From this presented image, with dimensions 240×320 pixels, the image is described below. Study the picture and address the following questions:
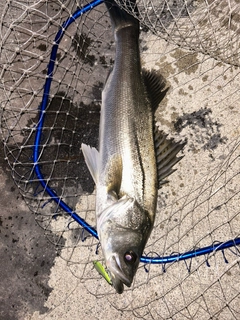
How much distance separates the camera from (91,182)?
329cm

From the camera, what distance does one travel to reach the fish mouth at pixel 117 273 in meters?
2.42

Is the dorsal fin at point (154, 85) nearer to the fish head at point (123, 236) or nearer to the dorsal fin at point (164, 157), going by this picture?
the dorsal fin at point (164, 157)

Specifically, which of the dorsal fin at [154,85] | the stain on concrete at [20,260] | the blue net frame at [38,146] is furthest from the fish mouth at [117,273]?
the dorsal fin at [154,85]

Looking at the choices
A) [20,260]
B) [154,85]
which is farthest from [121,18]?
[20,260]

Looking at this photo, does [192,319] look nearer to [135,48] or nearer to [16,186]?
[16,186]

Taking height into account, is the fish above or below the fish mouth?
above

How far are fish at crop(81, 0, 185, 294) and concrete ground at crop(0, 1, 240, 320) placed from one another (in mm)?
474

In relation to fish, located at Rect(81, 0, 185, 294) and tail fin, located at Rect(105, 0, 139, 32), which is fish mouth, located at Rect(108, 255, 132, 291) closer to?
fish, located at Rect(81, 0, 185, 294)

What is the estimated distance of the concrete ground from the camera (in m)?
3.07

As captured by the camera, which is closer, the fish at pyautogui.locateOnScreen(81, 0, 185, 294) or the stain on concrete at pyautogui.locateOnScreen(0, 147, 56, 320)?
the fish at pyautogui.locateOnScreen(81, 0, 185, 294)

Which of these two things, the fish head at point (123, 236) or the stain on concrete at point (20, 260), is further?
the stain on concrete at point (20, 260)

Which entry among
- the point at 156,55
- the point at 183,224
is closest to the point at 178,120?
the point at 156,55

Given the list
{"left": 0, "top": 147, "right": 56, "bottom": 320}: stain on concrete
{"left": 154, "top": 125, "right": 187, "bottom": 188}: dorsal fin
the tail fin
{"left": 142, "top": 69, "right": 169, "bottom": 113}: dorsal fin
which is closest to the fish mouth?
{"left": 154, "top": 125, "right": 187, "bottom": 188}: dorsal fin

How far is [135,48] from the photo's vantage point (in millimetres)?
2875
